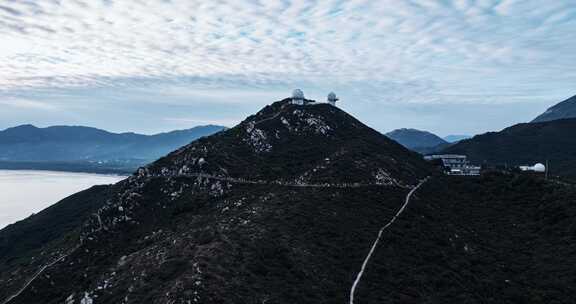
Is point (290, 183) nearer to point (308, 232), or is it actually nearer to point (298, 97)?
point (308, 232)

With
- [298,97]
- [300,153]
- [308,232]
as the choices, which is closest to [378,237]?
[308,232]

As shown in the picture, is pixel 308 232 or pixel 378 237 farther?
pixel 378 237

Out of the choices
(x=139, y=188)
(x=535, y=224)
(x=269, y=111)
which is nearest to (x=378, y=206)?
(x=535, y=224)

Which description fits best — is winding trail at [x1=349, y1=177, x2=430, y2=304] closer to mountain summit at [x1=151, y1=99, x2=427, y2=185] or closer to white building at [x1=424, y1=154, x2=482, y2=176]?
mountain summit at [x1=151, y1=99, x2=427, y2=185]

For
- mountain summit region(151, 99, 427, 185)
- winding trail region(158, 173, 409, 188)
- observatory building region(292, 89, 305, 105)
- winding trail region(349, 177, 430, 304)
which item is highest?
observatory building region(292, 89, 305, 105)

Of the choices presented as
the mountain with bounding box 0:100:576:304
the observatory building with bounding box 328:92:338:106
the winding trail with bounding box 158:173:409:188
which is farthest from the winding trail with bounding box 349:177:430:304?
the observatory building with bounding box 328:92:338:106

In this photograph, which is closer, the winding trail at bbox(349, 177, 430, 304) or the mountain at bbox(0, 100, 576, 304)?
the mountain at bbox(0, 100, 576, 304)

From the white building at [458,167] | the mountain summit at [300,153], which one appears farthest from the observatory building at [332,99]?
the white building at [458,167]

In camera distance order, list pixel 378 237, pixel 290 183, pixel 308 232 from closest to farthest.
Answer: pixel 308 232 < pixel 378 237 < pixel 290 183

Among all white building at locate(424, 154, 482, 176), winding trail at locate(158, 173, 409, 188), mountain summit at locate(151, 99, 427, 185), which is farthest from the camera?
white building at locate(424, 154, 482, 176)
